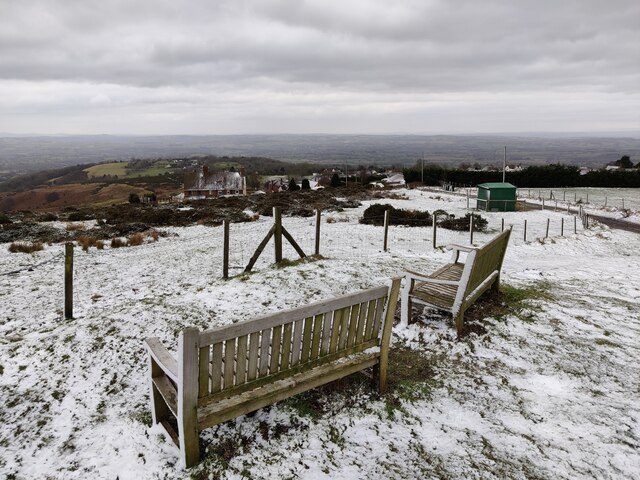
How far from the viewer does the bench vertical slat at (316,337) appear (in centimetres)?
371

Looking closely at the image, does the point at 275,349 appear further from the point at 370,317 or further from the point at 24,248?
the point at 24,248

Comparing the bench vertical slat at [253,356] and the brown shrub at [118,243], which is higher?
the bench vertical slat at [253,356]

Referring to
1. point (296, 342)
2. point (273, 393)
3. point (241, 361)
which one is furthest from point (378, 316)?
point (241, 361)

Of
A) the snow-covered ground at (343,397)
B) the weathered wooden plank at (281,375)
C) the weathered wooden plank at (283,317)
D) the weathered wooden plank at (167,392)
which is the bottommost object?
the snow-covered ground at (343,397)

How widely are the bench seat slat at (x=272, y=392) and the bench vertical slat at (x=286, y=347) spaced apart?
0.14m

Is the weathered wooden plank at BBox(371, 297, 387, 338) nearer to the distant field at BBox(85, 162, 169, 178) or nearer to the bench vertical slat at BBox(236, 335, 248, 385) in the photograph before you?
the bench vertical slat at BBox(236, 335, 248, 385)

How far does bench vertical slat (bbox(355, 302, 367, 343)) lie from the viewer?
13.4 ft

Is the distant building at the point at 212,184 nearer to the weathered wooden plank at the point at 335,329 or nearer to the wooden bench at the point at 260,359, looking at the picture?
the wooden bench at the point at 260,359

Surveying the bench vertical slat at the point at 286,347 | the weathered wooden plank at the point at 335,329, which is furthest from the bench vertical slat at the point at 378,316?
the bench vertical slat at the point at 286,347

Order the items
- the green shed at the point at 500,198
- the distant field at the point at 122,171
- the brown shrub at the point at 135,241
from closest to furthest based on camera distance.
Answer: the brown shrub at the point at 135,241
the green shed at the point at 500,198
the distant field at the point at 122,171

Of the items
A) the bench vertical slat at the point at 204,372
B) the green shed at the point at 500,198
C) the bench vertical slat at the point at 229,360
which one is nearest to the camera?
the bench vertical slat at the point at 204,372

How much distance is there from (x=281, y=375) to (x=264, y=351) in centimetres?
37

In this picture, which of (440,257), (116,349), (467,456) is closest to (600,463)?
(467,456)

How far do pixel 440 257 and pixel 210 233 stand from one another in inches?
428
